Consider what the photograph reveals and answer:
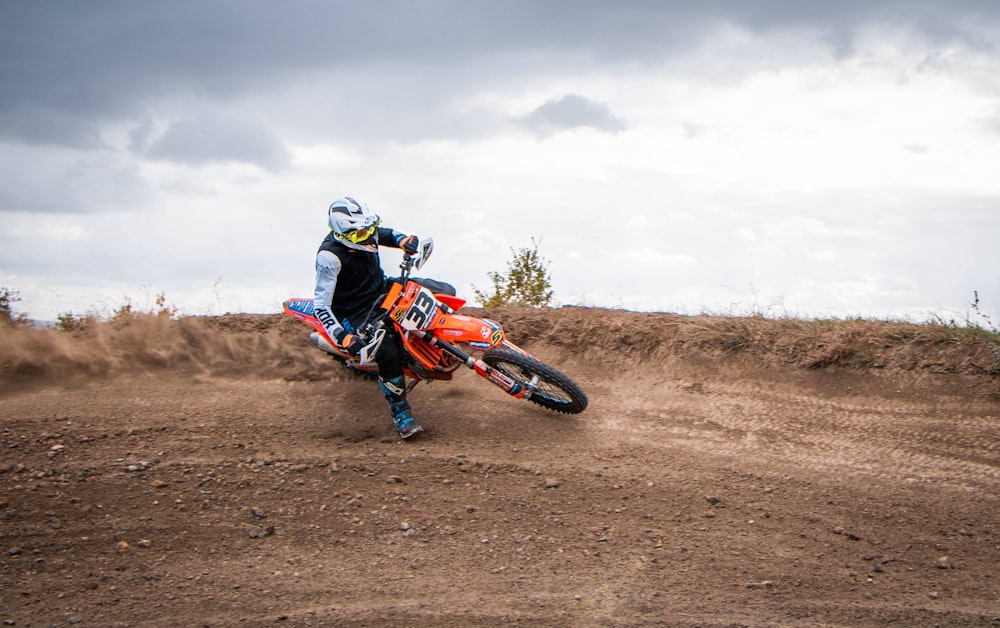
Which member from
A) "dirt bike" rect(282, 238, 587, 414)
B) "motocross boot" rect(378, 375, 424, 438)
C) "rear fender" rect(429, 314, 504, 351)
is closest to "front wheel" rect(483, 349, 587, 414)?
"dirt bike" rect(282, 238, 587, 414)

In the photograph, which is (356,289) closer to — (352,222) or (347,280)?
(347,280)

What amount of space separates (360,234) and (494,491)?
2946 millimetres

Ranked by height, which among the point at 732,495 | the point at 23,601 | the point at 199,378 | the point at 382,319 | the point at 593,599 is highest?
the point at 382,319

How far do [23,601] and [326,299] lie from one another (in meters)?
3.58

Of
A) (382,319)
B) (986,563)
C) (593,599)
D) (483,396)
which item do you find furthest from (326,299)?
(986,563)

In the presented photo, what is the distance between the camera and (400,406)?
319 inches

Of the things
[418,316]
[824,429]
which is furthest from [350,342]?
[824,429]

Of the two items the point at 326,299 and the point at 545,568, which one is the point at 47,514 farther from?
the point at 545,568

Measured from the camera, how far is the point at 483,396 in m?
9.02

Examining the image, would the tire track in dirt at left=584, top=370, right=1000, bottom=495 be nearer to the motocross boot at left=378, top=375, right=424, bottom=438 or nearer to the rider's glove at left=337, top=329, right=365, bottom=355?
the motocross boot at left=378, top=375, right=424, bottom=438

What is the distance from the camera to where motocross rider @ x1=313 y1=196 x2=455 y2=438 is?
7.93 m

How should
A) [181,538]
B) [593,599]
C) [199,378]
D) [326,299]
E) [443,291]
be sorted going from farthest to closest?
[199,378], [443,291], [326,299], [181,538], [593,599]

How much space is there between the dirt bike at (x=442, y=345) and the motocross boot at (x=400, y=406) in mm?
294

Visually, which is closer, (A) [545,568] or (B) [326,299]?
(A) [545,568]
